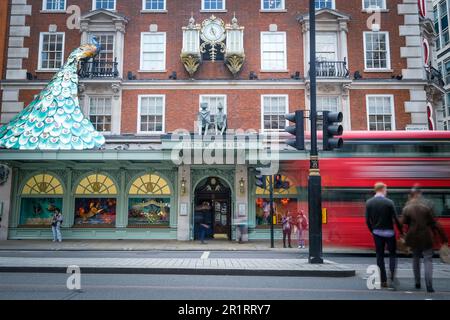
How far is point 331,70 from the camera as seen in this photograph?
2308cm

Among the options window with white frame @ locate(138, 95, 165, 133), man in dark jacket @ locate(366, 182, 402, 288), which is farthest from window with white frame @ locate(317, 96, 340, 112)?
man in dark jacket @ locate(366, 182, 402, 288)

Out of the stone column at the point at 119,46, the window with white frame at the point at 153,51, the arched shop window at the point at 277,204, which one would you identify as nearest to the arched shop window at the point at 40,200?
the stone column at the point at 119,46

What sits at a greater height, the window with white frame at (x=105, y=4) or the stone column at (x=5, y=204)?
the window with white frame at (x=105, y=4)

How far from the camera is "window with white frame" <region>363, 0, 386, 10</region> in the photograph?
2430cm

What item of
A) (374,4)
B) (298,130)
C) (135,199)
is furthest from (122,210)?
(374,4)

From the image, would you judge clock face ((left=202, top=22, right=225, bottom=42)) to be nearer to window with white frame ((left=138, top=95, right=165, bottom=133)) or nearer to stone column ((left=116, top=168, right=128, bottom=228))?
window with white frame ((left=138, top=95, right=165, bottom=133))

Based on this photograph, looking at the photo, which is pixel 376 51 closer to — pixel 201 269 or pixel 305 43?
pixel 305 43

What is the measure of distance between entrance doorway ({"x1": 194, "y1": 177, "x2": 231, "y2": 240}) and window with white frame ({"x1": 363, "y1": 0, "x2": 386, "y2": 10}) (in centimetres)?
1311

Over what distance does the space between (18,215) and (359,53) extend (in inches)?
823

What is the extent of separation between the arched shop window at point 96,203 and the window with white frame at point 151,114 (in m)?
3.59

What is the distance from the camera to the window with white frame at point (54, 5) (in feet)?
80.8

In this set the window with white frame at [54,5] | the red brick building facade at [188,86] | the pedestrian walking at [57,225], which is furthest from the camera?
the window with white frame at [54,5]

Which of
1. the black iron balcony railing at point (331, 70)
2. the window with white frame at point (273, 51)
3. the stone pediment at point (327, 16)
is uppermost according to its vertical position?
the stone pediment at point (327, 16)

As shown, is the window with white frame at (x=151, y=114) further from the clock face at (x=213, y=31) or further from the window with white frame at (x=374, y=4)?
the window with white frame at (x=374, y=4)
